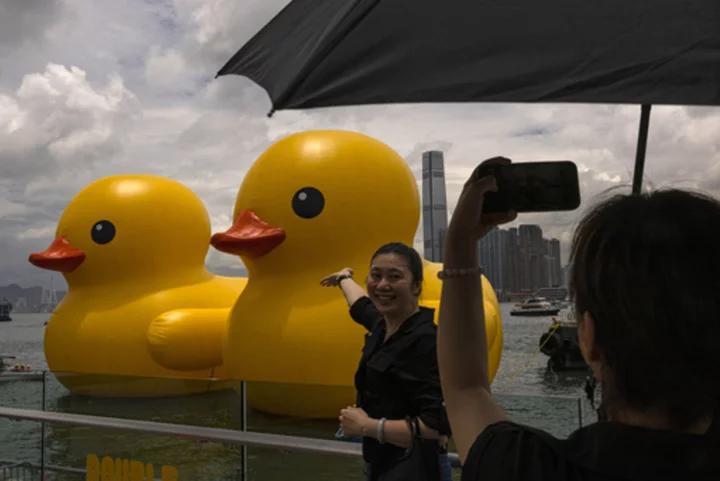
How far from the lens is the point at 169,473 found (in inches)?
144

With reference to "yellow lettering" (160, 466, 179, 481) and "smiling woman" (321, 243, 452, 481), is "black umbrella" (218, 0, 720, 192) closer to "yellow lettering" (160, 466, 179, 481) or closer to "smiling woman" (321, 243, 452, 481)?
"smiling woman" (321, 243, 452, 481)

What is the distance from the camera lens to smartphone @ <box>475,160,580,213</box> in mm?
1105

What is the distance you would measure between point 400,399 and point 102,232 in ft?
26.4

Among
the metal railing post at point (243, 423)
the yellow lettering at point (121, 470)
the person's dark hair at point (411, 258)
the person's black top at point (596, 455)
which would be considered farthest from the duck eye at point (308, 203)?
the person's black top at point (596, 455)

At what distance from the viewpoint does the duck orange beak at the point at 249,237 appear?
7152 mm

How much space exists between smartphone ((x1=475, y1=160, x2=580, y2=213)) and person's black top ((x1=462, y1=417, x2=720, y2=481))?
36cm

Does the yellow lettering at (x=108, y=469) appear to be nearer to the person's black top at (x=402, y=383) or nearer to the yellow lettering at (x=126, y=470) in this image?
the yellow lettering at (x=126, y=470)

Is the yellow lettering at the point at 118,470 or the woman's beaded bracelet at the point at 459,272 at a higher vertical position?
the woman's beaded bracelet at the point at 459,272

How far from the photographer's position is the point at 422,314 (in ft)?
7.70

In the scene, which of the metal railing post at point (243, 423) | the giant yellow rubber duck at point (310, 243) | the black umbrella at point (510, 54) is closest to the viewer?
the black umbrella at point (510, 54)

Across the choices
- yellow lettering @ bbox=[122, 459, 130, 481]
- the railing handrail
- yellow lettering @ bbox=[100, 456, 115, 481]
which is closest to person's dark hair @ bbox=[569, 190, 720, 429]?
the railing handrail

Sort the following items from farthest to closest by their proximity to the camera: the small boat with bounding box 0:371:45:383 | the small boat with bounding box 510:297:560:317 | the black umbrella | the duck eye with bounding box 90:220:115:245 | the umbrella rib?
the small boat with bounding box 510:297:560:317 → the duck eye with bounding box 90:220:115:245 → the small boat with bounding box 0:371:45:383 → the umbrella rib → the black umbrella

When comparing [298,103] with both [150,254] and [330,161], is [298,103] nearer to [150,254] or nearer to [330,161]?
[330,161]

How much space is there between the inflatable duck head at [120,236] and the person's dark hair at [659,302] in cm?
910
